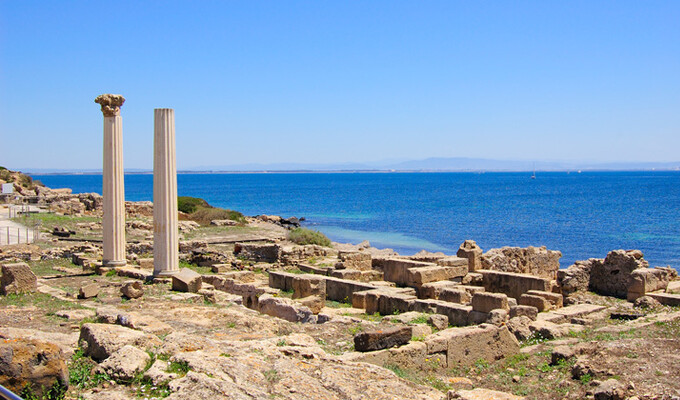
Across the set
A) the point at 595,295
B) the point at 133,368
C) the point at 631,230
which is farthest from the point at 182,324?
the point at 631,230

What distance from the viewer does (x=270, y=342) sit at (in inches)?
318

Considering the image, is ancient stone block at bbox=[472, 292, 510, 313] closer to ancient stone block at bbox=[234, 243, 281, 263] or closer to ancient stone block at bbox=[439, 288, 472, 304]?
ancient stone block at bbox=[439, 288, 472, 304]

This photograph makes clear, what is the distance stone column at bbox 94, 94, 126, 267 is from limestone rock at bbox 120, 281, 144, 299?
13.6 feet

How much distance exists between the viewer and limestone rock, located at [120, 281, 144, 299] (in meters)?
12.6

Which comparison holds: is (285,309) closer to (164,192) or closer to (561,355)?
(164,192)

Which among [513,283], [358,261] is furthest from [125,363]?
[358,261]

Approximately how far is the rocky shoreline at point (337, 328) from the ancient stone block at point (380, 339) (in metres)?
0.02

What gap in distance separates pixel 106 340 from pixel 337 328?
15.1ft

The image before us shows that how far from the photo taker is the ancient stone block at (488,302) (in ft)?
38.3

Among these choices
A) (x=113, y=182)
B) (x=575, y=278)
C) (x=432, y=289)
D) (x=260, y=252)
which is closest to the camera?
(x=432, y=289)

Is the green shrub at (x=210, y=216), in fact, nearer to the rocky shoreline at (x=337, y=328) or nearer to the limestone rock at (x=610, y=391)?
the rocky shoreline at (x=337, y=328)

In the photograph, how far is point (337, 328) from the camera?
1067 cm

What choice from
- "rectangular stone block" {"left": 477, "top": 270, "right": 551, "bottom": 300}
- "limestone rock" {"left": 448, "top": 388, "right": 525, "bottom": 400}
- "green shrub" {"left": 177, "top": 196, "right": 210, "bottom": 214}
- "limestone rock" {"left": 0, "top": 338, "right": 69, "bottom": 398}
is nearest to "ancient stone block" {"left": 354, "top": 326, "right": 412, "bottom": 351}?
"limestone rock" {"left": 448, "top": 388, "right": 525, "bottom": 400}

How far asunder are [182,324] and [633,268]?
36.3 ft
